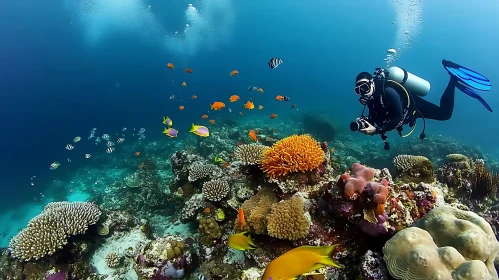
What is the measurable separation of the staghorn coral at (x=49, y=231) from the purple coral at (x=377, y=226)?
6.73m

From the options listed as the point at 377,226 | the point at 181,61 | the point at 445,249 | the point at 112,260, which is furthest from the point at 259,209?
the point at 181,61

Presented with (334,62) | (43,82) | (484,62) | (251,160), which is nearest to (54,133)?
(43,82)

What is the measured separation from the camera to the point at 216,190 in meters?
6.31

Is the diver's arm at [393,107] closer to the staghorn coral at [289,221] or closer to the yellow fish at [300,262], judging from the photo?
the staghorn coral at [289,221]

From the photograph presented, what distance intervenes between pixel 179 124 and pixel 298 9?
144 meters

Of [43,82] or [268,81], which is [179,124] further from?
[268,81]

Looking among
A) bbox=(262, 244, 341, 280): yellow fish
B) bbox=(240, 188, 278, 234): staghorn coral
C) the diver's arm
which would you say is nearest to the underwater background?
the diver's arm

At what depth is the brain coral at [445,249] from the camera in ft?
8.38

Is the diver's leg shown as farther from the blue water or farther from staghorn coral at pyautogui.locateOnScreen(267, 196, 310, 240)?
the blue water

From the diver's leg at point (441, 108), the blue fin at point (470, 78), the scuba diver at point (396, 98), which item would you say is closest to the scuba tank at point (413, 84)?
the scuba diver at point (396, 98)

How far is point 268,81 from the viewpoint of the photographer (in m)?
96.1

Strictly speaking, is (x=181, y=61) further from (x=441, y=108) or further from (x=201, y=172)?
(x=441, y=108)

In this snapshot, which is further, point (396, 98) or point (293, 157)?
point (396, 98)

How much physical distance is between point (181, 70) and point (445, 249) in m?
92.3
